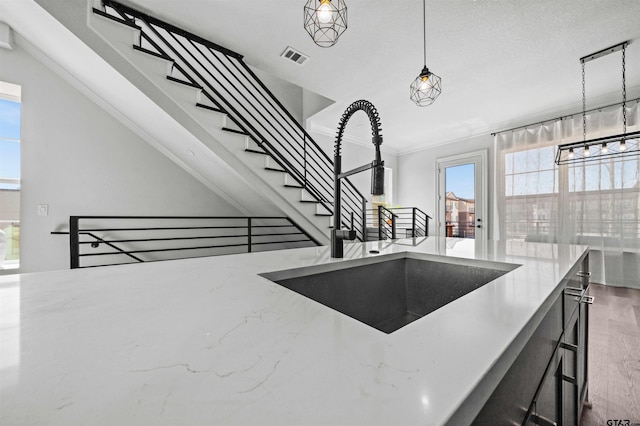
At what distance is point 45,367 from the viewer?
306mm

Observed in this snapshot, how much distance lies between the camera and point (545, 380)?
24.1 inches

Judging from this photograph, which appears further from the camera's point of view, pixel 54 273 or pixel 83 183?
pixel 83 183

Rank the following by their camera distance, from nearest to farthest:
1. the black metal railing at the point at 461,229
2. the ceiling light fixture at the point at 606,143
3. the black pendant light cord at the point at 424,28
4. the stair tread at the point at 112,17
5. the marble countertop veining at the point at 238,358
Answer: the marble countertop veining at the point at 238,358
the stair tread at the point at 112,17
the black pendant light cord at the point at 424,28
the ceiling light fixture at the point at 606,143
the black metal railing at the point at 461,229

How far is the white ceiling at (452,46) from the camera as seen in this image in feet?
7.34

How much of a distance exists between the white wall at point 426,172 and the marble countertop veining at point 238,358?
5226mm

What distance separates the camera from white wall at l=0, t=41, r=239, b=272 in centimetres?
271

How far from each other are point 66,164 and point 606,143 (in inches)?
→ 228

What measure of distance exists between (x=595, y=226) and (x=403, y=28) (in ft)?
12.4

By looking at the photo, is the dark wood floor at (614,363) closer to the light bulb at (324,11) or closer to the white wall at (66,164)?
the light bulb at (324,11)

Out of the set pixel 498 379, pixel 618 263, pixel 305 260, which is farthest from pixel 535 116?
pixel 498 379

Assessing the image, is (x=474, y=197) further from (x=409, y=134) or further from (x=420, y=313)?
(x=420, y=313)

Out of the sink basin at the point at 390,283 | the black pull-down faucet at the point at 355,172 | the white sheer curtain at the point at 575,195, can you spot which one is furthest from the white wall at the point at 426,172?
the black pull-down faucet at the point at 355,172

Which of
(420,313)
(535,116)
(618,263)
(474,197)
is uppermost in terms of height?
(535,116)

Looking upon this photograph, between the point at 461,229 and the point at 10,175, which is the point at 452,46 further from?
the point at 10,175
